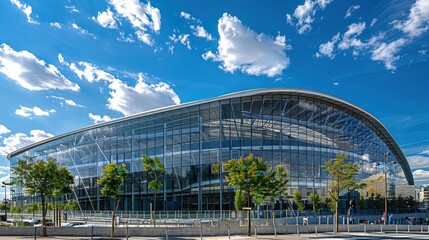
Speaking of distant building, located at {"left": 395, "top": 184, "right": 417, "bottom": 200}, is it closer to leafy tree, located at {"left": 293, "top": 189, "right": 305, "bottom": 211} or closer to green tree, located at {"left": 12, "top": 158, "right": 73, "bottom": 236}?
leafy tree, located at {"left": 293, "top": 189, "right": 305, "bottom": 211}

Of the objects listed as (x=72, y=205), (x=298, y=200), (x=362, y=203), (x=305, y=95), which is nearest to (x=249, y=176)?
(x=298, y=200)

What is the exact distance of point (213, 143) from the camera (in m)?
48.3

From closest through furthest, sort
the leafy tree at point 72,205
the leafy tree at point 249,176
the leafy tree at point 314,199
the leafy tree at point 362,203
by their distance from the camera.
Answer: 1. the leafy tree at point 249,176
2. the leafy tree at point 314,199
3. the leafy tree at point 72,205
4. the leafy tree at point 362,203

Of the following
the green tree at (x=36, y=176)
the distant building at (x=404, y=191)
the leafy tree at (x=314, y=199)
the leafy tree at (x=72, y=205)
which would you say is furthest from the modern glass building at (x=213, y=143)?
the distant building at (x=404, y=191)

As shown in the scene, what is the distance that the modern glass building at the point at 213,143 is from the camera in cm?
4862

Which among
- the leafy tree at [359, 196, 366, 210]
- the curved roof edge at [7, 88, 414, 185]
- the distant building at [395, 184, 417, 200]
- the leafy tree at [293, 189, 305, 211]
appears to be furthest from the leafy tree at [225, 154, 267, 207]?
the distant building at [395, 184, 417, 200]

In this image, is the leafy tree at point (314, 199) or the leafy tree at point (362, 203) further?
the leafy tree at point (362, 203)

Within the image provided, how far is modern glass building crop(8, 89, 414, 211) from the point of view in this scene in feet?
160

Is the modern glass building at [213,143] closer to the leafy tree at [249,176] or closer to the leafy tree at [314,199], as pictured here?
the leafy tree at [314,199]

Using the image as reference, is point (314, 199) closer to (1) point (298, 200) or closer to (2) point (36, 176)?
(1) point (298, 200)

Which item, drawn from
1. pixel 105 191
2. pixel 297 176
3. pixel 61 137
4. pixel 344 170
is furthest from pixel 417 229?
pixel 61 137

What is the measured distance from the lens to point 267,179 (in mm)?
31516

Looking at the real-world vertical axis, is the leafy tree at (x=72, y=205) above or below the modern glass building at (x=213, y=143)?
below

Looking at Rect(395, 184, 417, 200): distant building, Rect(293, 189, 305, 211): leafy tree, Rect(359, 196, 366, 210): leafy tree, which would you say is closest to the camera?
Rect(293, 189, 305, 211): leafy tree
